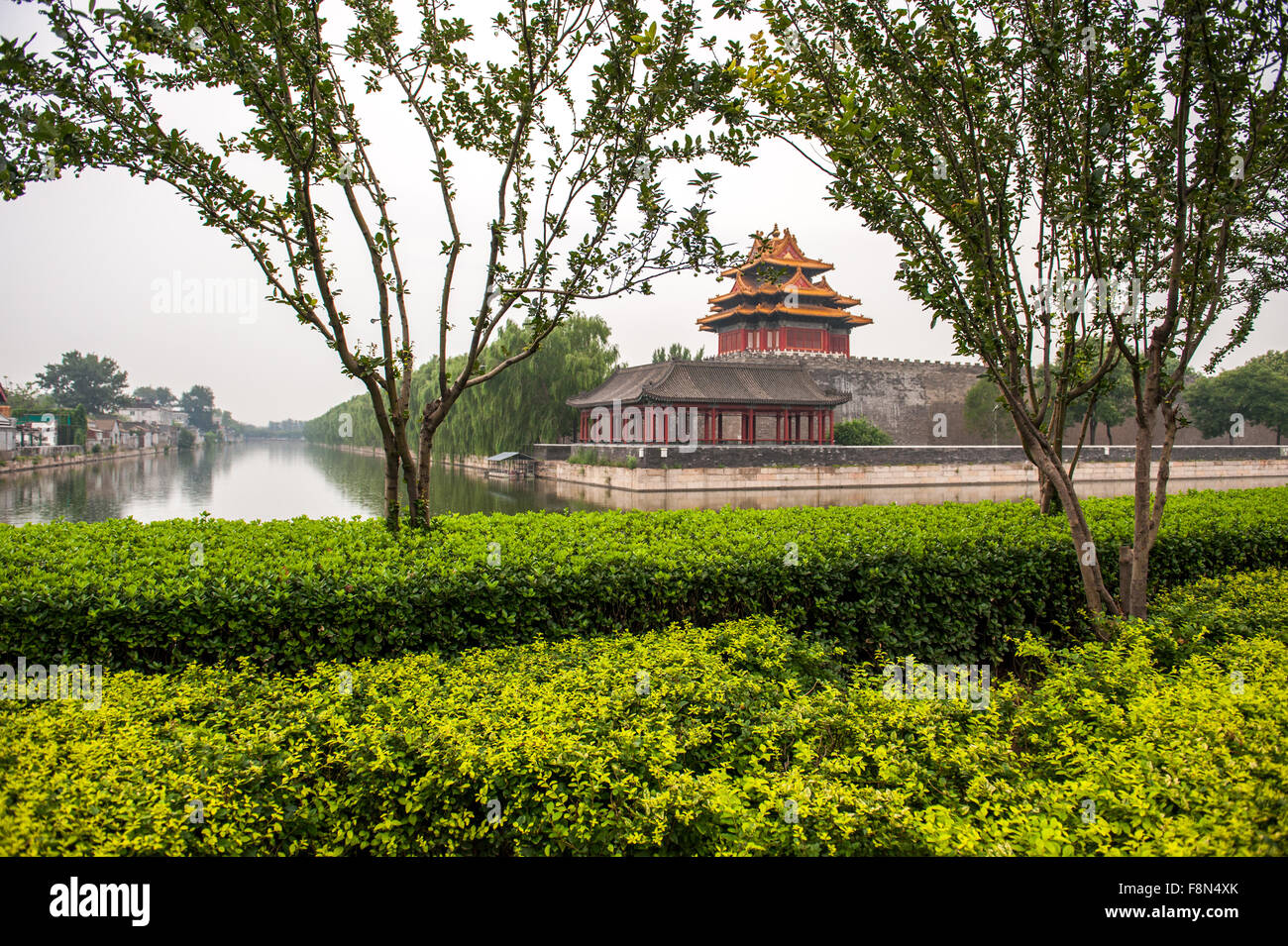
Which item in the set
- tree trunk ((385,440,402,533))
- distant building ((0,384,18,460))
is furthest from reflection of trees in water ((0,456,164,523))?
tree trunk ((385,440,402,533))

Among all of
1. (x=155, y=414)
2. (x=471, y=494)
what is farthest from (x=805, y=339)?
(x=155, y=414)

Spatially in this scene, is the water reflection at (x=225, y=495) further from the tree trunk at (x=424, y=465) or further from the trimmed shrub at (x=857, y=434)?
the trimmed shrub at (x=857, y=434)

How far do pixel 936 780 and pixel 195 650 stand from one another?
3.10 m

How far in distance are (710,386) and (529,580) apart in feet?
74.0

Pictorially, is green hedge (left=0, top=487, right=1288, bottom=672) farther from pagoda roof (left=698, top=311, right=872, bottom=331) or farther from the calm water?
pagoda roof (left=698, top=311, right=872, bottom=331)

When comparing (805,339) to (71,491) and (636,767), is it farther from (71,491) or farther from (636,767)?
(636,767)

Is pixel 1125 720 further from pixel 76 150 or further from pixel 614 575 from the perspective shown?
pixel 76 150

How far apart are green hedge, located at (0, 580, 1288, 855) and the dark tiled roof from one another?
2131 centimetres

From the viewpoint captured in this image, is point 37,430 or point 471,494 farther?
point 37,430

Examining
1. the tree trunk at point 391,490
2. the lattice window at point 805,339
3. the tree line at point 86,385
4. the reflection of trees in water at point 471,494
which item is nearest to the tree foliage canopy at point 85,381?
the tree line at point 86,385

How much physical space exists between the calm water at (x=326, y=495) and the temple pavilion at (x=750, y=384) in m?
3.58

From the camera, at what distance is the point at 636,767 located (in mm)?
2248

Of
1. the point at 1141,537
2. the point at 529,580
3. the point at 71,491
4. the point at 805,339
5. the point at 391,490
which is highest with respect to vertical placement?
the point at 805,339
